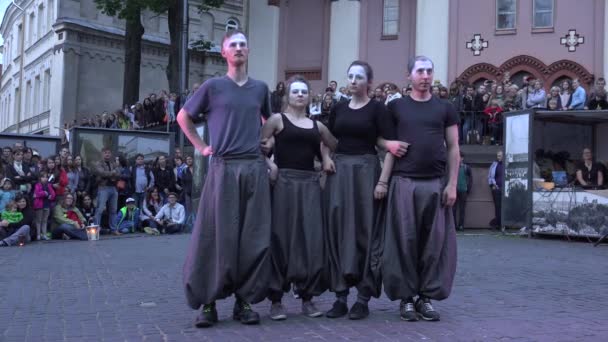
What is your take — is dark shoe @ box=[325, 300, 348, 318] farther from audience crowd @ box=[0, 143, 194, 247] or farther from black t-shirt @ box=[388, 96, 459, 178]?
audience crowd @ box=[0, 143, 194, 247]

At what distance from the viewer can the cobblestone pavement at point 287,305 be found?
6.03 metres

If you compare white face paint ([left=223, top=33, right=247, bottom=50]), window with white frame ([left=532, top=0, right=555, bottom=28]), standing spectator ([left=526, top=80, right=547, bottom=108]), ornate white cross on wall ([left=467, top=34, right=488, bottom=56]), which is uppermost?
window with white frame ([left=532, top=0, right=555, bottom=28])

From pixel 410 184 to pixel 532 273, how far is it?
14.7 ft

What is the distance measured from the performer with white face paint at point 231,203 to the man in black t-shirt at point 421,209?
42.7 inches

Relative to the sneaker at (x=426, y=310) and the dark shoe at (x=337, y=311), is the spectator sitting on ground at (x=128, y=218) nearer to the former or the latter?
the dark shoe at (x=337, y=311)

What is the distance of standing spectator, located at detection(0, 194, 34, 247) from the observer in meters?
15.9

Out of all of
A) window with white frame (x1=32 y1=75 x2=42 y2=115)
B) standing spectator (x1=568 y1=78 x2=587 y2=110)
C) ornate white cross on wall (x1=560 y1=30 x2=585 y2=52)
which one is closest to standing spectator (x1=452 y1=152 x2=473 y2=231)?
standing spectator (x1=568 y1=78 x2=587 y2=110)

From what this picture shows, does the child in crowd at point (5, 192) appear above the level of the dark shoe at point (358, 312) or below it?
above

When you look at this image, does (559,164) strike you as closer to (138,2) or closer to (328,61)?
(328,61)

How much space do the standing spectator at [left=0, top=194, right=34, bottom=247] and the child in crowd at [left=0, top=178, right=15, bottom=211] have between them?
19 centimetres

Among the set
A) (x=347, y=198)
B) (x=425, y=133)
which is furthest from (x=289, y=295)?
(x=425, y=133)

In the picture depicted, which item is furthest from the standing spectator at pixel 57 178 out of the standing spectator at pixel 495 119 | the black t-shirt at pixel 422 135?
the black t-shirt at pixel 422 135

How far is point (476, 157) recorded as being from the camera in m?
20.6

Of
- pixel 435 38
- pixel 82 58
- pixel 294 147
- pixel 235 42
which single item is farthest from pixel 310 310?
pixel 82 58
